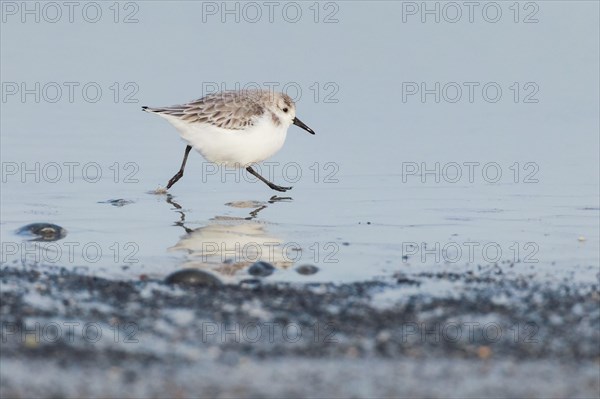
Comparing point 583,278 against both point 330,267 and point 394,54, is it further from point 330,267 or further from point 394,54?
point 394,54

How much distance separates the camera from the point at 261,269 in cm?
737

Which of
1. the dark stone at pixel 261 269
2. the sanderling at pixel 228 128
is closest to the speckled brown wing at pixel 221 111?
the sanderling at pixel 228 128

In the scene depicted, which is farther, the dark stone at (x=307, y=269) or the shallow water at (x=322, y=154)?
the shallow water at (x=322, y=154)

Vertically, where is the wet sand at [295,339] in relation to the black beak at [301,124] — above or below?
below

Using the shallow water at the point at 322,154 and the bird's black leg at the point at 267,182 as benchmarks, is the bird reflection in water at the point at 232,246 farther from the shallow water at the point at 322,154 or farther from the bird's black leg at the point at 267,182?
the bird's black leg at the point at 267,182

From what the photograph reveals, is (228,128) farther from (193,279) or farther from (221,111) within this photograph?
(193,279)

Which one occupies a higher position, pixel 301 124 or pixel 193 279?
pixel 301 124

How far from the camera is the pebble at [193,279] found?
22.5 feet

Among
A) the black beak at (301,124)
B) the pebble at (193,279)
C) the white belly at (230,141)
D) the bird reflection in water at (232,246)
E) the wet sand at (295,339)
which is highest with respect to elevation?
the black beak at (301,124)

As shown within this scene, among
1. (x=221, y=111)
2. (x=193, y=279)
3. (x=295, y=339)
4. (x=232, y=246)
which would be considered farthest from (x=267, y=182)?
(x=295, y=339)

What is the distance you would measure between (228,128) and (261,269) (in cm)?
380

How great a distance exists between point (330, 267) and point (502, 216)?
7.95 feet

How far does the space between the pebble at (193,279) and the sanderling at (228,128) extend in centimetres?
386

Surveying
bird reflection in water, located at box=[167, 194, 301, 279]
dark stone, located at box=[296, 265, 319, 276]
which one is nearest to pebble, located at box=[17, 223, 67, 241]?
bird reflection in water, located at box=[167, 194, 301, 279]
